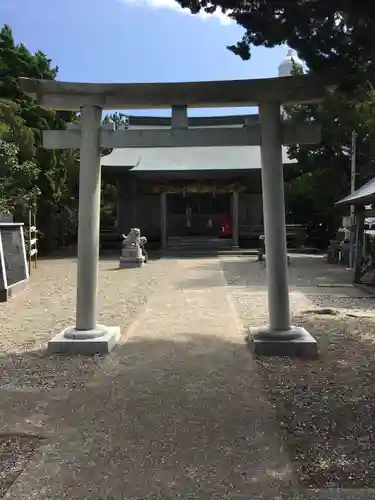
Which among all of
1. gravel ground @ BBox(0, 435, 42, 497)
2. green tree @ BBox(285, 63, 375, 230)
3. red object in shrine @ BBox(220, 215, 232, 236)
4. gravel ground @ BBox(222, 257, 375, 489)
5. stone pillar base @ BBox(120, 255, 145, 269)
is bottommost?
gravel ground @ BBox(222, 257, 375, 489)

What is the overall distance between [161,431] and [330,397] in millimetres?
1603

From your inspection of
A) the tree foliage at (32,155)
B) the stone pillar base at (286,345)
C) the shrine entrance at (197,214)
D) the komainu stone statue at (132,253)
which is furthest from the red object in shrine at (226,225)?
the stone pillar base at (286,345)

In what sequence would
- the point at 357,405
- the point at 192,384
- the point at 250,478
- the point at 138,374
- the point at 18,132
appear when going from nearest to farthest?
the point at 250,478
the point at 357,405
the point at 192,384
the point at 138,374
the point at 18,132

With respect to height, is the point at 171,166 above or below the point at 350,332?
above

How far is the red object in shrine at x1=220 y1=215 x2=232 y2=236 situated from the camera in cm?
2430

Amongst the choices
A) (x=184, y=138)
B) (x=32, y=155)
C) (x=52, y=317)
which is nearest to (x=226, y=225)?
(x=32, y=155)

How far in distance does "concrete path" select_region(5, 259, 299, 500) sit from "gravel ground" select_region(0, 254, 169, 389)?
427mm

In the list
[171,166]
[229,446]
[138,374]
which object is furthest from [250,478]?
[171,166]

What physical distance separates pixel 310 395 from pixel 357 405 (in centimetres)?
41

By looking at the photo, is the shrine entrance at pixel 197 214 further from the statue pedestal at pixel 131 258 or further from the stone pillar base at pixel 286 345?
the stone pillar base at pixel 286 345

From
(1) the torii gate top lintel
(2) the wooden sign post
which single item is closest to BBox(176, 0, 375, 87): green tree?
(1) the torii gate top lintel

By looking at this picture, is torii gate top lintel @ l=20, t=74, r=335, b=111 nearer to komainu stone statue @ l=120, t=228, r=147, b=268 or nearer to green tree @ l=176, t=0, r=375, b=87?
green tree @ l=176, t=0, r=375, b=87

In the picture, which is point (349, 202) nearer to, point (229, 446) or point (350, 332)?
point (350, 332)

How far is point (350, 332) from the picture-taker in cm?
691
